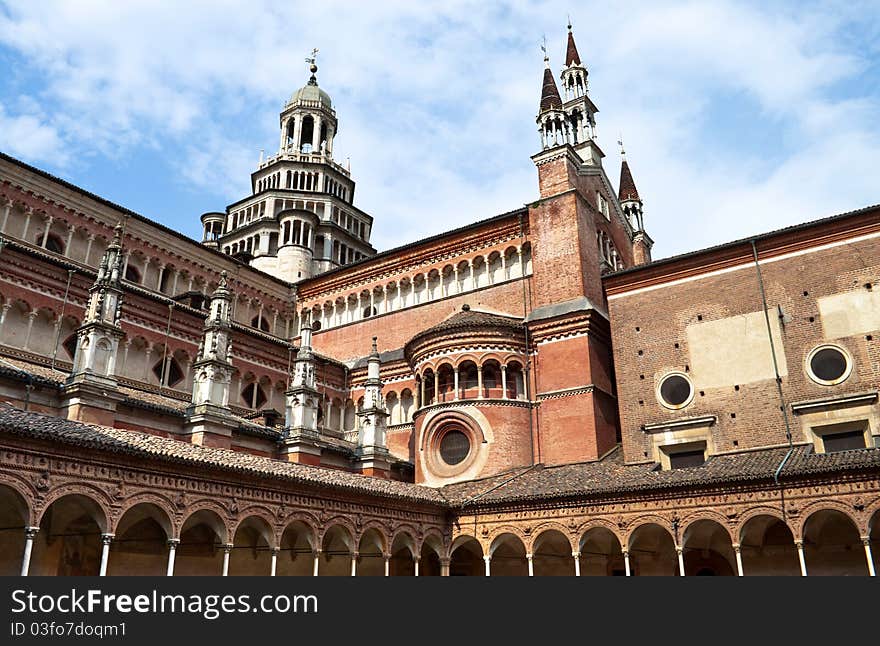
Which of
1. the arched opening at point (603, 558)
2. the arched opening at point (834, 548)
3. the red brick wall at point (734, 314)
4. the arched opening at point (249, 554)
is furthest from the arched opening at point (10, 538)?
the arched opening at point (834, 548)

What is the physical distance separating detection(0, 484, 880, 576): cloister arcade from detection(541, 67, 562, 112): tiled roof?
20.9m

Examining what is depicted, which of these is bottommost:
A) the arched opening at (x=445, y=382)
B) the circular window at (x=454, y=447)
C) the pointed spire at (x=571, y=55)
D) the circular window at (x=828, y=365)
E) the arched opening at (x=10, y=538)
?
the arched opening at (x=10, y=538)

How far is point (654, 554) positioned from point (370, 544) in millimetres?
9789

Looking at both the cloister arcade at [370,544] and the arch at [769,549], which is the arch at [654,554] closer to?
the cloister arcade at [370,544]

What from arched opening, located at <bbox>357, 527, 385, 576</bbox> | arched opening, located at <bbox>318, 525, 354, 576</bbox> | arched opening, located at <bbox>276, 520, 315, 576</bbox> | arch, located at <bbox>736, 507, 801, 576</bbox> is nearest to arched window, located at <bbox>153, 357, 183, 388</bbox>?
arched opening, located at <bbox>276, 520, 315, 576</bbox>

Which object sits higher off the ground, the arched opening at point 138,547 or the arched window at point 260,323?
the arched window at point 260,323

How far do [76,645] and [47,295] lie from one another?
20565mm

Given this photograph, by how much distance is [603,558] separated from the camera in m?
25.1

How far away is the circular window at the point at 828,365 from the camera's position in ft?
74.2

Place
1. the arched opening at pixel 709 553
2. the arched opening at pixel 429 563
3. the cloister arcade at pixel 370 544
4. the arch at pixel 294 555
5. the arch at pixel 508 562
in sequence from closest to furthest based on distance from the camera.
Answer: the cloister arcade at pixel 370 544, the arch at pixel 294 555, the arched opening at pixel 709 553, the arch at pixel 508 562, the arched opening at pixel 429 563

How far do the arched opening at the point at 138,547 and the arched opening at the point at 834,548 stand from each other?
59.7ft

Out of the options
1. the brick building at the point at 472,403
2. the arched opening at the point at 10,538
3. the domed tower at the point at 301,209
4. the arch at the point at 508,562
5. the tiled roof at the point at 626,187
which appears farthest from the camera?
the domed tower at the point at 301,209

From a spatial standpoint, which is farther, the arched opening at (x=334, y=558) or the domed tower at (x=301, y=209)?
the domed tower at (x=301, y=209)

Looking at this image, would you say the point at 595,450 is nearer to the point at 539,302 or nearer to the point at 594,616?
the point at 539,302
